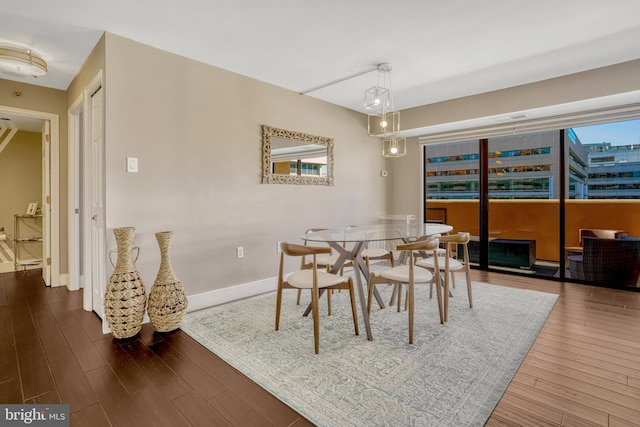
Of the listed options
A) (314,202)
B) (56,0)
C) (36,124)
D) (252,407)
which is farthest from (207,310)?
(36,124)

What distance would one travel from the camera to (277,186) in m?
3.70

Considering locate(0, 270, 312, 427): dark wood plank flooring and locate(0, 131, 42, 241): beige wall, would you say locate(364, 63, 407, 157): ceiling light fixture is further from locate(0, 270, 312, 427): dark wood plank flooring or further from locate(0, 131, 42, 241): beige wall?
locate(0, 131, 42, 241): beige wall

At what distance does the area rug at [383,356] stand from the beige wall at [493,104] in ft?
7.06

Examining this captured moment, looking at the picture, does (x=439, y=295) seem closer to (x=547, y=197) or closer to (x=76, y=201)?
(x=547, y=197)

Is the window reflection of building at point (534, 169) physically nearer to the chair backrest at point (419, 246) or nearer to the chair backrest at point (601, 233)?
the chair backrest at point (601, 233)

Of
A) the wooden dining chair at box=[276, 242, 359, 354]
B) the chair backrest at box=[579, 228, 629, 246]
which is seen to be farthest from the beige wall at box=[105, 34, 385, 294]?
the chair backrest at box=[579, 228, 629, 246]

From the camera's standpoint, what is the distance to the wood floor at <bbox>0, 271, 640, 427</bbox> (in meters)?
1.55

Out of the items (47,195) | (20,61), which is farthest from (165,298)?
(47,195)

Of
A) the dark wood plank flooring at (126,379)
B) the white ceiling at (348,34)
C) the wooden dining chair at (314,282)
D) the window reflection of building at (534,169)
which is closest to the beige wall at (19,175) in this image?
the white ceiling at (348,34)

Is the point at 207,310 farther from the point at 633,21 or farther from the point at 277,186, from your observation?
the point at 633,21

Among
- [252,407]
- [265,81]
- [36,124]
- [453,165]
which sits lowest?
[252,407]

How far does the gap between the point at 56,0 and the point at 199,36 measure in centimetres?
89

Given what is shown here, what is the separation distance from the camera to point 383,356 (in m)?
2.11

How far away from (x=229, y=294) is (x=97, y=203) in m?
1.42
